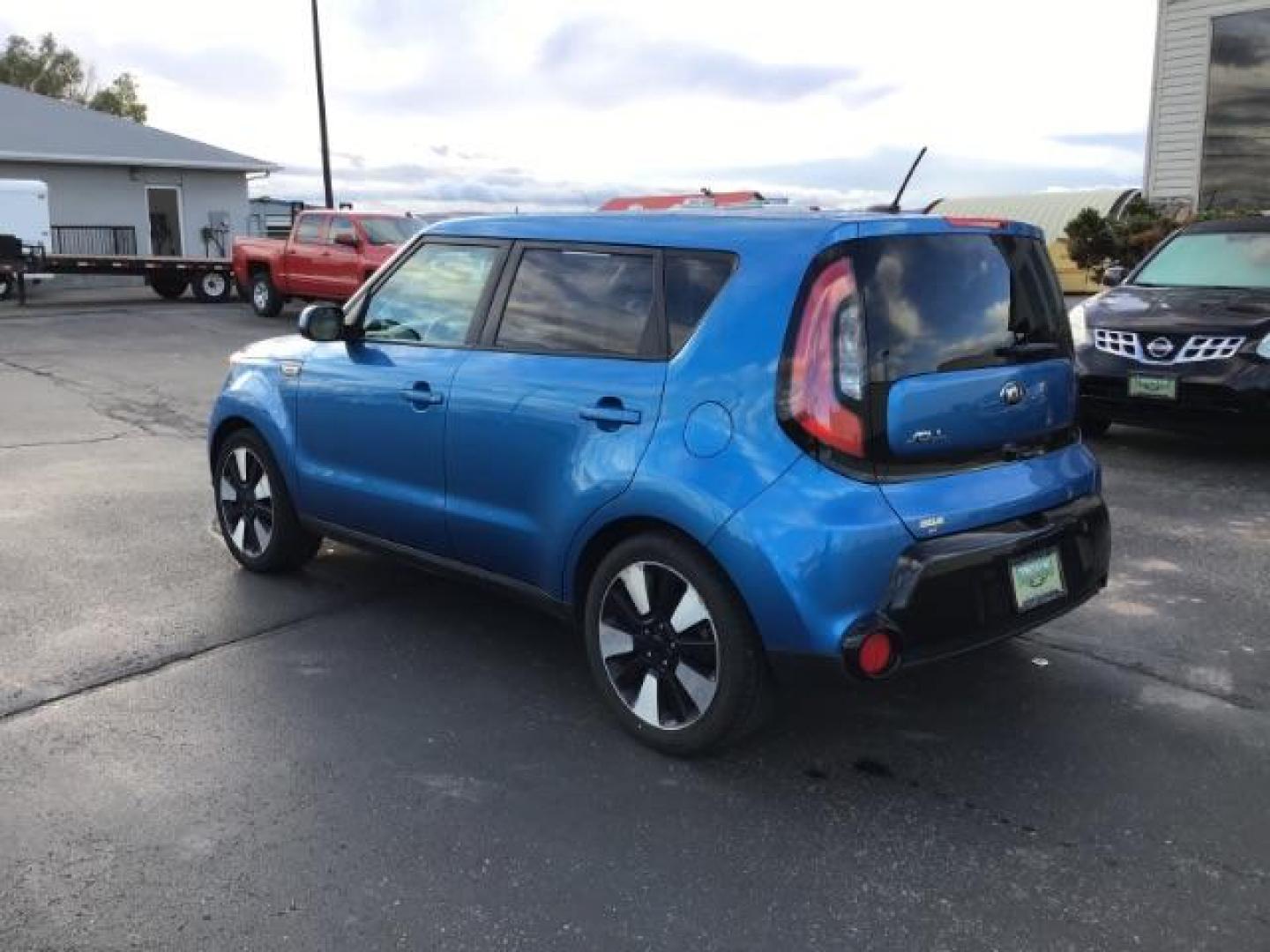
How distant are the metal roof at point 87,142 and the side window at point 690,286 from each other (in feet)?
91.4

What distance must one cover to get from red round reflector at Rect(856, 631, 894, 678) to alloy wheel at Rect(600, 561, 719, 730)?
43 cm

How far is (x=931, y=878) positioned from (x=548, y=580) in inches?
60.8

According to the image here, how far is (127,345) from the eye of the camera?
52.3ft

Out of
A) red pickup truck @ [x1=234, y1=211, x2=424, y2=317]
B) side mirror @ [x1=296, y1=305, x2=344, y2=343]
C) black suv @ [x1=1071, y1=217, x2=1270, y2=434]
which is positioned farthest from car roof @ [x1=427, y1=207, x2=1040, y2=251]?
red pickup truck @ [x1=234, y1=211, x2=424, y2=317]

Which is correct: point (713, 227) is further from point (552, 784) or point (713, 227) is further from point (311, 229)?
point (311, 229)

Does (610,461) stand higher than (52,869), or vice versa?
(610,461)

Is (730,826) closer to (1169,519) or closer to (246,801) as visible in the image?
(246,801)

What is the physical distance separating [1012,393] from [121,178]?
3008cm

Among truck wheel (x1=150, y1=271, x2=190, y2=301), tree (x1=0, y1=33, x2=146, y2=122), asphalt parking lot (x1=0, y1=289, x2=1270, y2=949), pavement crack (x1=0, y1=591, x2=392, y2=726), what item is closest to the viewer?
asphalt parking lot (x1=0, y1=289, x2=1270, y2=949)

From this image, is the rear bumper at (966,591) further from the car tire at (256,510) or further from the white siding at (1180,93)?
the white siding at (1180,93)

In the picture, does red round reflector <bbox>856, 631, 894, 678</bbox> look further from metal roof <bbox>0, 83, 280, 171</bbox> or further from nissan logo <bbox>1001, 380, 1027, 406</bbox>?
metal roof <bbox>0, 83, 280, 171</bbox>

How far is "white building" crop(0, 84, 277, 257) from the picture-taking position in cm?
2798

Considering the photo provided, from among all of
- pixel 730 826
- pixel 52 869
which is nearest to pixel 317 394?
pixel 52 869

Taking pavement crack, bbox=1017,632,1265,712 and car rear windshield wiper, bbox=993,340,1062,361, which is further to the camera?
pavement crack, bbox=1017,632,1265,712
